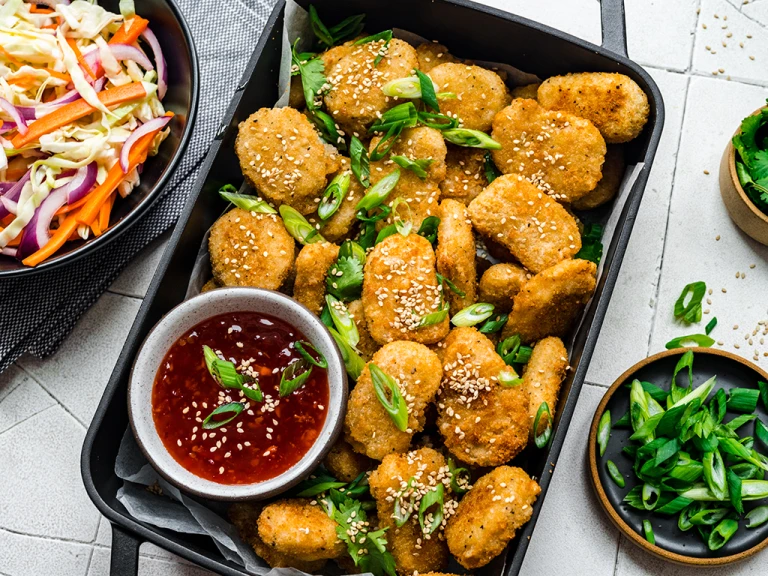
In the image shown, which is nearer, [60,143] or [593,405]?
[60,143]

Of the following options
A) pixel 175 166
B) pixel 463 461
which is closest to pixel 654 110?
pixel 463 461

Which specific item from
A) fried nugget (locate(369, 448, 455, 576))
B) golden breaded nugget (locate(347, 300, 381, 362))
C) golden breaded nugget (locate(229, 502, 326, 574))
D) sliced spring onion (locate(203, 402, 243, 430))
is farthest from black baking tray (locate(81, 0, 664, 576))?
golden breaded nugget (locate(347, 300, 381, 362))

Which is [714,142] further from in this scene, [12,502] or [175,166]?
[12,502]

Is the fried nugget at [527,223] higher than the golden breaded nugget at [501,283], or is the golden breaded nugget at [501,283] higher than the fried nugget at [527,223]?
the fried nugget at [527,223]

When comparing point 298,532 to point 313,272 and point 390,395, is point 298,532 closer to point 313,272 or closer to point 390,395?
point 390,395

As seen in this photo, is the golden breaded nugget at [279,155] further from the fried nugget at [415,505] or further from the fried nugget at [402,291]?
the fried nugget at [415,505]

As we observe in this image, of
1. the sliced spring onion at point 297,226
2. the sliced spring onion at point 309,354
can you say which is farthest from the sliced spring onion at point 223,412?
the sliced spring onion at point 297,226
